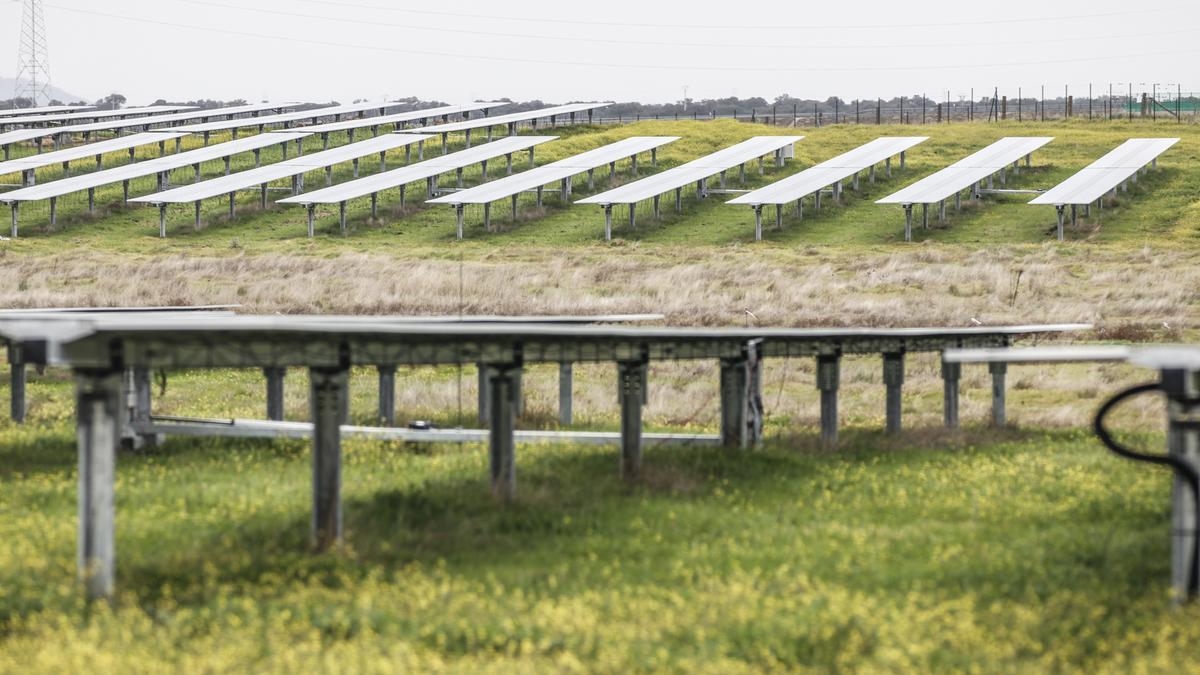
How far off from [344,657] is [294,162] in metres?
65.8

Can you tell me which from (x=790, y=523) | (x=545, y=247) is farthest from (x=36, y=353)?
(x=545, y=247)

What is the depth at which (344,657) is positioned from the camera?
37.5 ft

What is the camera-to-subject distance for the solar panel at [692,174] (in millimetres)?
62125

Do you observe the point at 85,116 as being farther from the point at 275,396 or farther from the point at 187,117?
the point at 275,396

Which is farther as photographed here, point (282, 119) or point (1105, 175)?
point (282, 119)

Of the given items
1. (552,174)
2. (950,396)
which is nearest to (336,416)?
(950,396)

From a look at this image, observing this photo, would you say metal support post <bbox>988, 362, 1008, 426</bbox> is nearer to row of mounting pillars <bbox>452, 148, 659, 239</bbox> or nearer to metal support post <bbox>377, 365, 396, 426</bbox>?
metal support post <bbox>377, 365, 396, 426</bbox>

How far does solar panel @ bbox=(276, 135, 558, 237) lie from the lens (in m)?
63.8

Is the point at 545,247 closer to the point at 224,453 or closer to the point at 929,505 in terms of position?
the point at 224,453

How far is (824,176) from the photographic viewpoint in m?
68.1

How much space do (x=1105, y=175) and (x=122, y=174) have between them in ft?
154

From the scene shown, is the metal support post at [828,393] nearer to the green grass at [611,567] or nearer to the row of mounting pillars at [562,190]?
the green grass at [611,567]

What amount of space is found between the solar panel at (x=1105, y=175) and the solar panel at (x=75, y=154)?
1919 inches

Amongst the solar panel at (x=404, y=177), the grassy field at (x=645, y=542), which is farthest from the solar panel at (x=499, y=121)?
the grassy field at (x=645, y=542)
